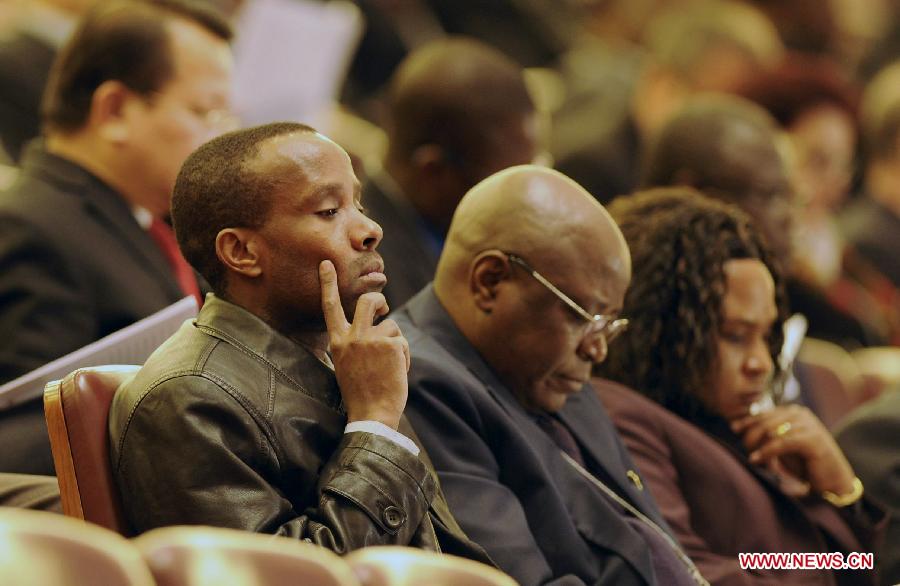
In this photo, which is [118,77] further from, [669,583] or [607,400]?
[669,583]

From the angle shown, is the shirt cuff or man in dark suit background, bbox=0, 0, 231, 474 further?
man in dark suit background, bbox=0, 0, 231, 474

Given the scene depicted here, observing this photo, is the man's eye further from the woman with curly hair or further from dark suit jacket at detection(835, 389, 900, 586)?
dark suit jacket at detection(835, 389, 900, 586)

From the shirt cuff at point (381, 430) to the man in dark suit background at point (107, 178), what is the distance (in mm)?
992

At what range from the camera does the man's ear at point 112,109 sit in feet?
9.71

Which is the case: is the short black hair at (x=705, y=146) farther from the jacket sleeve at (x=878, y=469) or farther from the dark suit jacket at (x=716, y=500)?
the dark suit jacket at (x=716, y=500)

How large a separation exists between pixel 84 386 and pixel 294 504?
319 mm

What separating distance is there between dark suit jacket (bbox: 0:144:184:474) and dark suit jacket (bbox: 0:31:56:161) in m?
0.95

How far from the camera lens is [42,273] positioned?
2.69 meters

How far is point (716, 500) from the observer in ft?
8.77

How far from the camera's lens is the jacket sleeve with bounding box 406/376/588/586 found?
2.08 meters

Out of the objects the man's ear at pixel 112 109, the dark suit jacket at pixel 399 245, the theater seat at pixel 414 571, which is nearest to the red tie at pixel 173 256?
the man's ear at pixel 112 109

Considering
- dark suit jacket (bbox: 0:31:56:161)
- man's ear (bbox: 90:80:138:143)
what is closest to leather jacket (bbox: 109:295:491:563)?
man's ear (bbox: 90:80:138:143)

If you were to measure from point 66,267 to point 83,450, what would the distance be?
3.12 feet

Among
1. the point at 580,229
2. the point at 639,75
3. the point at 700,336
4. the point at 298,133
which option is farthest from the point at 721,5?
the point at 298,133
